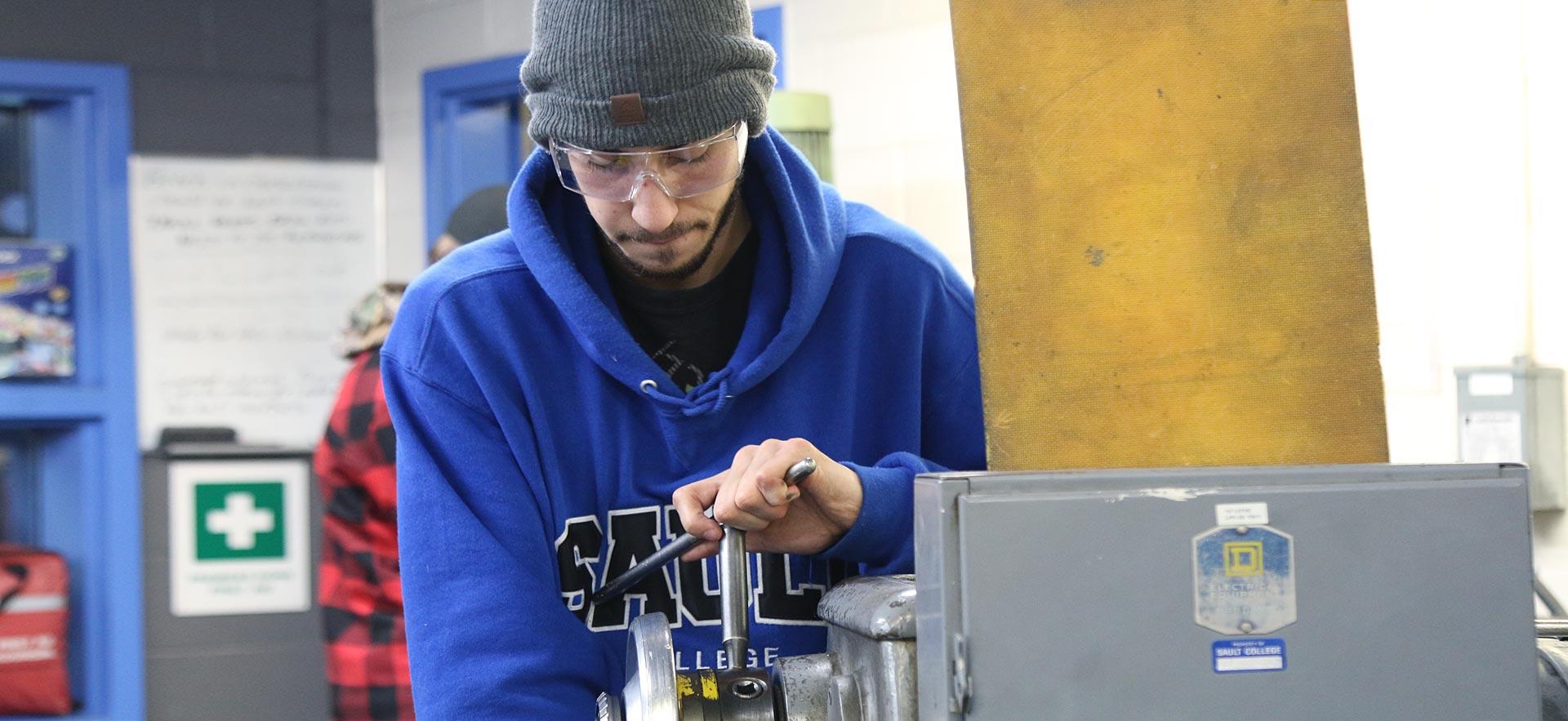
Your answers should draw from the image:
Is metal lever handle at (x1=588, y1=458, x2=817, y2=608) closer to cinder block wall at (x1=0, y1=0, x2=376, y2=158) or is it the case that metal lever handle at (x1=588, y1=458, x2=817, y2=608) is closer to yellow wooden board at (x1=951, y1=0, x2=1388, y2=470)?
yellow wooden board at (x1=951, y1=0, x2=1388, y2=470)

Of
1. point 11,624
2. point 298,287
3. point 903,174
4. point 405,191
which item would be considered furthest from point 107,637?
point 903,174

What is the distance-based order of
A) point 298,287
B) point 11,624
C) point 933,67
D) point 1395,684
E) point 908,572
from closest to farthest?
point 1395,684 → point 908,572 → point 933,67 → point 11,624 → point 298,287

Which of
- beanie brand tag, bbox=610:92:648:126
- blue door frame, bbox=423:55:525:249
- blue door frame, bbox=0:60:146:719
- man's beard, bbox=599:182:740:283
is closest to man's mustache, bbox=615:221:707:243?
man's beard, bbox=599:182:740:283

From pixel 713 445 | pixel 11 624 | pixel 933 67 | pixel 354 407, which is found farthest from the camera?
pixel 11 624

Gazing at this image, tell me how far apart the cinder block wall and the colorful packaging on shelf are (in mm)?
398

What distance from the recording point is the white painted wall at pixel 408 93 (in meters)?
4.41

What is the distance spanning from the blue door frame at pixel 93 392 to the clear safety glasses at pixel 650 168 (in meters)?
3.11

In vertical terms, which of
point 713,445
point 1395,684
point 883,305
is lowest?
point 1395,684

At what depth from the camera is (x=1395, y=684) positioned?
3.33ft

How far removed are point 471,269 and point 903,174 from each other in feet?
5.95

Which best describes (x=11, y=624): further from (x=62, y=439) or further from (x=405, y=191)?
(x=405, y=191)

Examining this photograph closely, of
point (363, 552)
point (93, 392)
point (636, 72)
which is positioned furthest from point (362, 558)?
point (636, 72)

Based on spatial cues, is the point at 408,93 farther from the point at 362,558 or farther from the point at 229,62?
the point at 362,558

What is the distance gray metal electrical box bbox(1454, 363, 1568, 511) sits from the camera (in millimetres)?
2244
